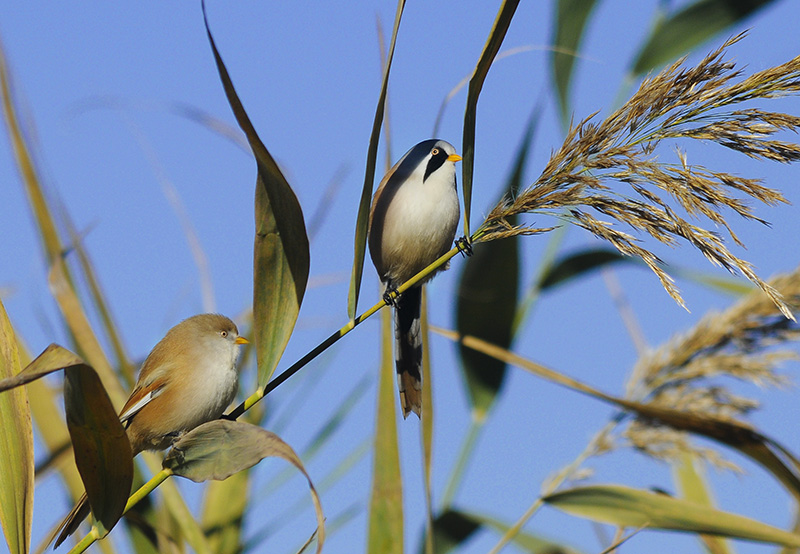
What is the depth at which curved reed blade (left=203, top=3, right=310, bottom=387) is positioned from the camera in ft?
4.06

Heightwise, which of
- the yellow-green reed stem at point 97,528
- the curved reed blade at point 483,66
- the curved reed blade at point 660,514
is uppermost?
the curved reed blade at point 483,66

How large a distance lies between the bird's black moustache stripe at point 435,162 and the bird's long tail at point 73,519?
51.3 inches

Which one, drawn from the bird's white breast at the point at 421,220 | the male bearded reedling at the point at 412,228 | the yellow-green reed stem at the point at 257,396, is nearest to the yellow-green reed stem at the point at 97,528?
the yellow-green reed stem at the point at 257,396

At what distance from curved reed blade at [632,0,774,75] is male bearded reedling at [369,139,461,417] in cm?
85

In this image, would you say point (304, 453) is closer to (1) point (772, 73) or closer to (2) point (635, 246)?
(2) point (635, 246)

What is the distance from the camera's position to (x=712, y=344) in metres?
2.49

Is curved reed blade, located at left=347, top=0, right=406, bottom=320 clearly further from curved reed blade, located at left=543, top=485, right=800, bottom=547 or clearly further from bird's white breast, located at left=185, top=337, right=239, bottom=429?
curved reed blade, located at left=543, top=485, right=800, bottom=547

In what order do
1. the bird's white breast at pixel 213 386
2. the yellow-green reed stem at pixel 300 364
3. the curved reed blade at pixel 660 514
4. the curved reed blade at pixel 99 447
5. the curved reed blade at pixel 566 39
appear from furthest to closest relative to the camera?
the curved reed blade at pixel 566 39 → the curved reed blade at pixel 660 514 → the bird's white breast at pixel 213 386 → the yellow-green reed stem at pixel 300 364 → the curved reed blade at pixel 99 447

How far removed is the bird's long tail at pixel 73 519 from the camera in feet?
4.25

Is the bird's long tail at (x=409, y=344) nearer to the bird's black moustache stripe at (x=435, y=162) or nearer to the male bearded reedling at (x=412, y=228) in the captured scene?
the male bearded reedling at (x=412, y=228)

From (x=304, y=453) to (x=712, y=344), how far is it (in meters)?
1.32

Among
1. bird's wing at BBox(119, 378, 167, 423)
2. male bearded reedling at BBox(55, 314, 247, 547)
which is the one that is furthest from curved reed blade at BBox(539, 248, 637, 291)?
bird's wing at BBox(119, 378, 167, 423)

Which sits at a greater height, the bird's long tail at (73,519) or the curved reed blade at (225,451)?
the curved reed blade at (225,451)

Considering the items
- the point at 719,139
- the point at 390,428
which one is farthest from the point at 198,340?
the point at 719,139
